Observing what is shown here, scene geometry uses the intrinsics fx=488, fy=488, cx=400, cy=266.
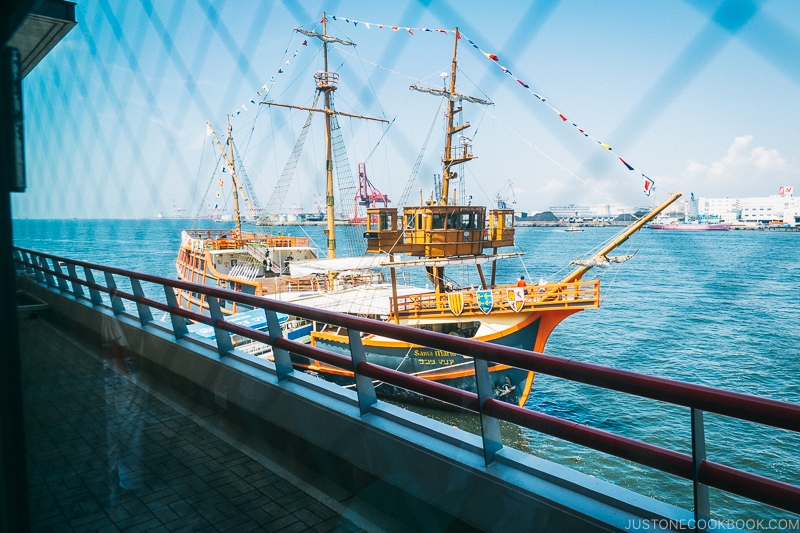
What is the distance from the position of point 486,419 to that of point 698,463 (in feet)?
2.64

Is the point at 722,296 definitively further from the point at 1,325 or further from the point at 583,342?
the point at 1,325

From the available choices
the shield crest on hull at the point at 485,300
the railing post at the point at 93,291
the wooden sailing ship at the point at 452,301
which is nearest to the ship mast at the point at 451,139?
the wooden sailing ship at the point at 452,301

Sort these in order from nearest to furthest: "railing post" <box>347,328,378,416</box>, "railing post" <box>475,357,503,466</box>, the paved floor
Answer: "railing post" <box>475,357,503,466</box>
the paved floor
"railing post" <box>347,328,378,416</box>

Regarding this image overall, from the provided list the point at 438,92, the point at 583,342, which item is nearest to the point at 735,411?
the point at 438,92

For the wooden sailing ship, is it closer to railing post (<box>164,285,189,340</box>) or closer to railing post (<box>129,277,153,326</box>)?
railing post (<box>129,277,153,326</box>)

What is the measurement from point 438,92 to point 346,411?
49.0ft

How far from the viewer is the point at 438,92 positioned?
52.8 ft

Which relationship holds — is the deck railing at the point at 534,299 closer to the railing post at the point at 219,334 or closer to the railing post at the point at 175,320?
the railing post at the point at 175,320

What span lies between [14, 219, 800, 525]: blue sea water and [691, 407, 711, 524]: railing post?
1.99 m

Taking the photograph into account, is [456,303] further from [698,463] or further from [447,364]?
[698,463]

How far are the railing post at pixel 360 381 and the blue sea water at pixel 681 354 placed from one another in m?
1.52

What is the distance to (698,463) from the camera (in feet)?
5.03

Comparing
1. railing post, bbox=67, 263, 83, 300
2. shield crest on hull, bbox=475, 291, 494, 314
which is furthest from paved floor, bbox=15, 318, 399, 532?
shield crest on hull, bbox=475, 291, 494, 314

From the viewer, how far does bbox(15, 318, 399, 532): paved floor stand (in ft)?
7.95
